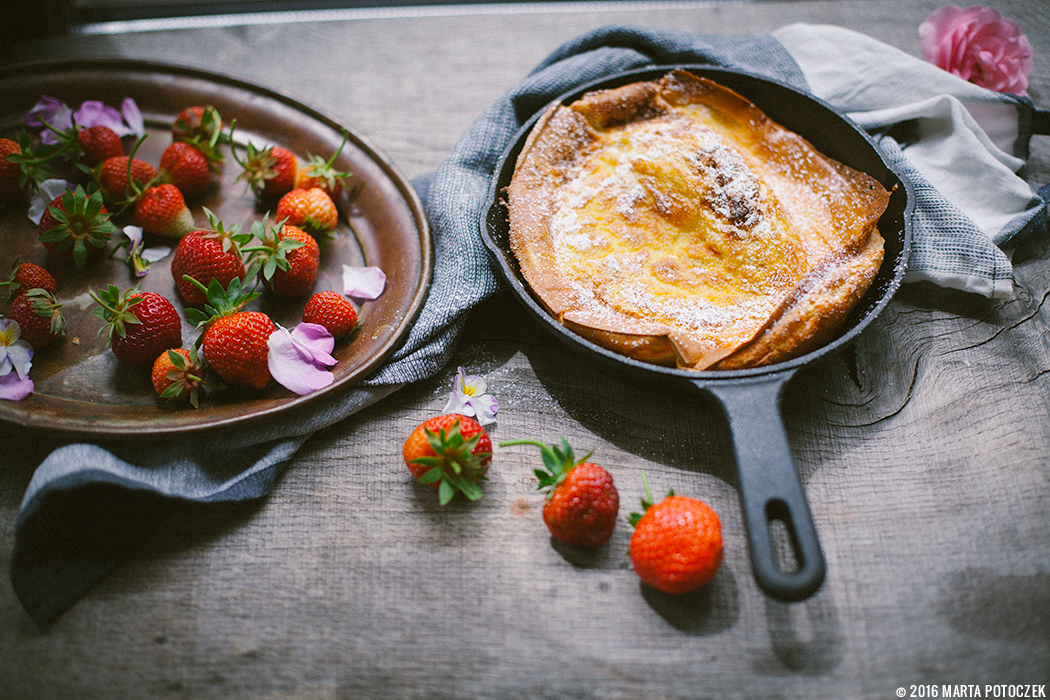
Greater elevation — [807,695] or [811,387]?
[811,387]

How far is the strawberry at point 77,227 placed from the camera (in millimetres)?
1314

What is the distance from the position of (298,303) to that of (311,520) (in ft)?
1.45

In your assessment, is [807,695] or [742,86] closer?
[807,695]

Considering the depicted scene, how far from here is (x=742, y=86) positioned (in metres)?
1.52

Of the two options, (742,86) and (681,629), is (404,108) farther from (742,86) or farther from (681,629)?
(681,629)

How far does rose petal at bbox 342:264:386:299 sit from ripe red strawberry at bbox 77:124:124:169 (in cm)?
59

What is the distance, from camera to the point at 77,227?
1.33 m

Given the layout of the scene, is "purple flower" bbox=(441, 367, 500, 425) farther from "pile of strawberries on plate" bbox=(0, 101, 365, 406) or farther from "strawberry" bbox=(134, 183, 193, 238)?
"strawberry" bbox=(134, 183, 193, 238)

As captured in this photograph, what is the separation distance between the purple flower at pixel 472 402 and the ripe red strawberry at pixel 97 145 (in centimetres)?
93

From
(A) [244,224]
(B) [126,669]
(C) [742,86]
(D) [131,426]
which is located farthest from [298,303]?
(C) [742,86]

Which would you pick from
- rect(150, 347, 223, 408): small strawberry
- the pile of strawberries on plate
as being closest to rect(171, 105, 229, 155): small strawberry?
the pile of strawberries on plate

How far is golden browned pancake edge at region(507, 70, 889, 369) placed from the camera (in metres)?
1.18

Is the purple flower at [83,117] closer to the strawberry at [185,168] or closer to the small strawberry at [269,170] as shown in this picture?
the strawberry at [185,168]

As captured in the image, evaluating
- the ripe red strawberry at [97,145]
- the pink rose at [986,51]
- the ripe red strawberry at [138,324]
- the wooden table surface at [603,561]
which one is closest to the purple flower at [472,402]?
the wooden table surface at [603,561]
